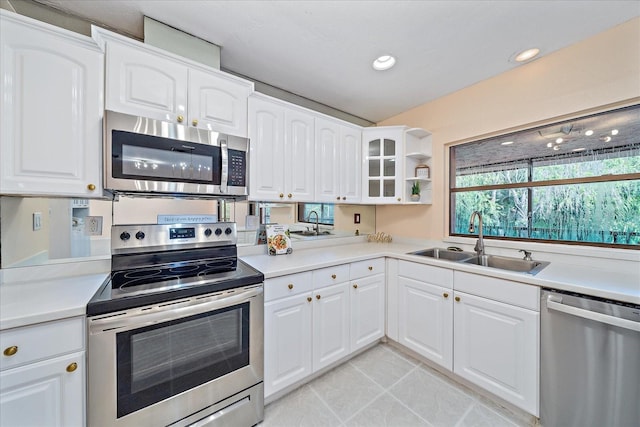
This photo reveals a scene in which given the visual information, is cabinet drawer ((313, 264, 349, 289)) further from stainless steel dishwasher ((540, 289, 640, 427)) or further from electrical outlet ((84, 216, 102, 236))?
electrical outlet ((84, 216, 102, 236))

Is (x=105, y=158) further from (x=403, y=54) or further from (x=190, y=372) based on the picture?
(x=403, y=54)

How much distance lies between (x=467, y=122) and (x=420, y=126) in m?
0.50

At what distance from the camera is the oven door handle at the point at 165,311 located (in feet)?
3.30

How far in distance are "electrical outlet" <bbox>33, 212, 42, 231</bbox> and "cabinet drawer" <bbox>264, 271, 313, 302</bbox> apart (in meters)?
1.30

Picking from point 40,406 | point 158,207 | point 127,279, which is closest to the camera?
point 40,406

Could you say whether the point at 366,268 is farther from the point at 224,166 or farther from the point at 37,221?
the point at 37,221

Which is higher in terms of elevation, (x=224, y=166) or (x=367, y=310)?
(x=224, y=166)

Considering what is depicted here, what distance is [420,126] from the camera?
270 centimetres

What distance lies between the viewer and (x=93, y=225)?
57.1 inches

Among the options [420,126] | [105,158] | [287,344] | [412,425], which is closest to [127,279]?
[105,158]

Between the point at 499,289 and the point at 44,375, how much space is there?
7.64 feet

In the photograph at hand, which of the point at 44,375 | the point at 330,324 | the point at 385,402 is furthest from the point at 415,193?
the point at 44,375

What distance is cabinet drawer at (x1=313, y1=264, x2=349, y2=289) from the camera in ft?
5.76

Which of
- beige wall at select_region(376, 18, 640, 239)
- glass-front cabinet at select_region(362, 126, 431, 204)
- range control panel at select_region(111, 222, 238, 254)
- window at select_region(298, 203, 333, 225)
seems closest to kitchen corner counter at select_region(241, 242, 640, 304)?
range control panel at select_region(111, 222, 238, 254)
